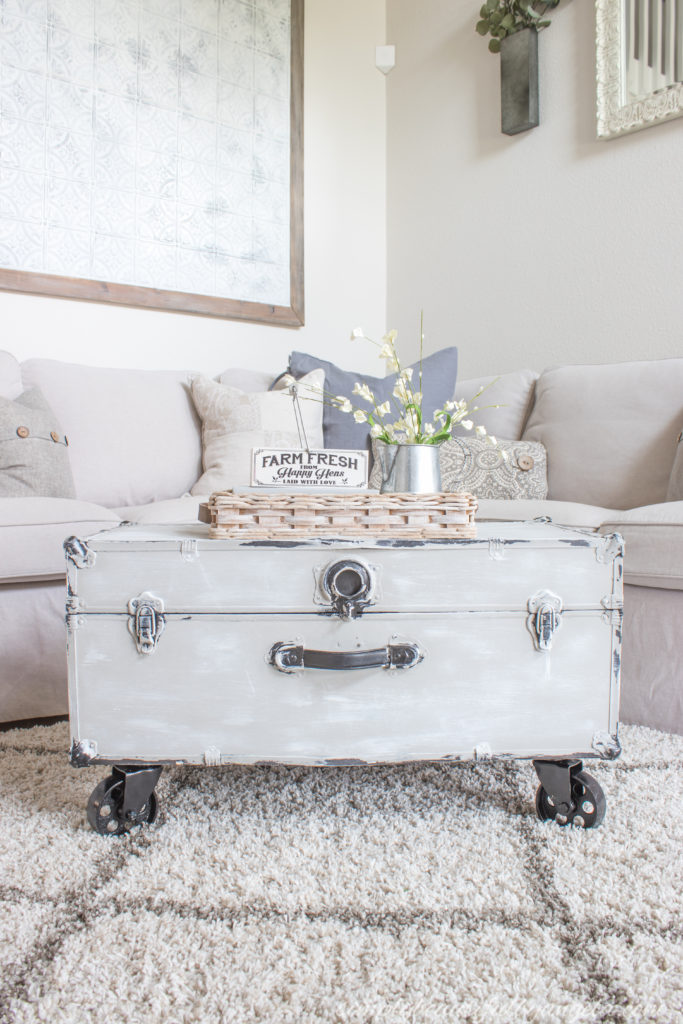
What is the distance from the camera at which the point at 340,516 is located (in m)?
0.96

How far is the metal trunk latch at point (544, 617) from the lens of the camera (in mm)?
936

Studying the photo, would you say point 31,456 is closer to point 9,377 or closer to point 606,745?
point 9,377

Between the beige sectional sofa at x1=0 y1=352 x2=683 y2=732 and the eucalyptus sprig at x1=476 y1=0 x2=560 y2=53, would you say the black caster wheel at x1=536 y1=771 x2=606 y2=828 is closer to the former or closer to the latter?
the beige sectional sofa at x1=0 y1=352 x2=683 y2=732

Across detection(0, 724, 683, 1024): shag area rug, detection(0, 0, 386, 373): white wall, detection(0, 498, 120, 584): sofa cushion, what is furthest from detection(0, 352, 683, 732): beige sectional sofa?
detection(0, 0, 386, 373): white wall

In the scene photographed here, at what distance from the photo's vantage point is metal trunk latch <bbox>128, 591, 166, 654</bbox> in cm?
92

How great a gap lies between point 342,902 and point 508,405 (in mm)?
1770

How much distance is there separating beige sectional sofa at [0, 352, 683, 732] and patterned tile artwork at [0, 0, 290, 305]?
1.93 feet

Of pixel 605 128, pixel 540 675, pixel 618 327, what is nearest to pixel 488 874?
pixel 540 675

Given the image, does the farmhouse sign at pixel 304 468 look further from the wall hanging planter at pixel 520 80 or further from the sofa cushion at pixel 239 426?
the wall hanging planter at pixel 520 80

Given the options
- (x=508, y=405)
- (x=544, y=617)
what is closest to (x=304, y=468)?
(x=544, y=617)

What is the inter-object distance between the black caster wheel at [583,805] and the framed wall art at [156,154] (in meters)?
2.25

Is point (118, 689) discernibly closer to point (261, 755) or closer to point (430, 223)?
point (261, 755)

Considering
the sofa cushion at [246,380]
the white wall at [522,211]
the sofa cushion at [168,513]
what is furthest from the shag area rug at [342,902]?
the white wall at [522,211]

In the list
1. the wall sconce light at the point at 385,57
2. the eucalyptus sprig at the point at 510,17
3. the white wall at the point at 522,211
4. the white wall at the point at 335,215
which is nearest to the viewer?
the white wall at the point at 522,211
